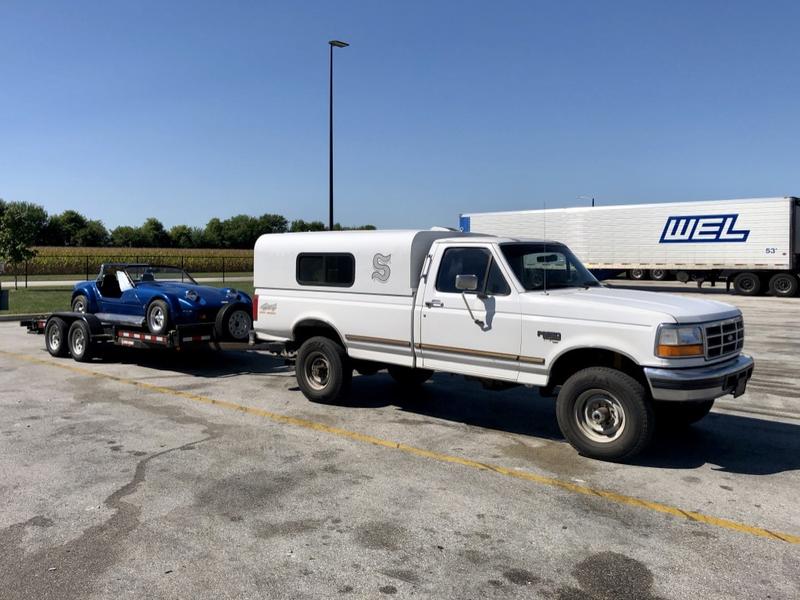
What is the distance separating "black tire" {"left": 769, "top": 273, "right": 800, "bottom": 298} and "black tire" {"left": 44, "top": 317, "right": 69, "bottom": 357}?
2759cm

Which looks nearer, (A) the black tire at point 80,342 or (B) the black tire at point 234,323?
(B) the black tire at point 234,323

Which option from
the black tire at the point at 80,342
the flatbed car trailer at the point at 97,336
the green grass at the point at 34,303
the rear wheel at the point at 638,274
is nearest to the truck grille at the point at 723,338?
the flatbed car trailer at the point at 97,336

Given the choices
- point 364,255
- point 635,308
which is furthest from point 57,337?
point 635,308

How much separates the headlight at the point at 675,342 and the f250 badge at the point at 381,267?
120 inches

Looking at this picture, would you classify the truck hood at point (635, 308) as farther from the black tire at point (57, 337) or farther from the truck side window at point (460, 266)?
the black tire at point (57, 337)

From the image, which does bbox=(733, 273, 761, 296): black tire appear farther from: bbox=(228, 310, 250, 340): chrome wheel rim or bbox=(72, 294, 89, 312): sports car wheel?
bbox=(72, 294, 89, 312): sports car wheel

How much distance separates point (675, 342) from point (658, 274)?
28798 mm

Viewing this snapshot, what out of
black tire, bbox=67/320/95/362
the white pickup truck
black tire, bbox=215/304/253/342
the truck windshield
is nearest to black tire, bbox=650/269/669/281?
the white pickup truck

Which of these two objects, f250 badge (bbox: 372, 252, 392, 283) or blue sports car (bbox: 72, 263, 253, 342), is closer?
f250 badge (bbox: 372, 252, 392, 283)

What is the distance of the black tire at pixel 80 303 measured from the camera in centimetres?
1151

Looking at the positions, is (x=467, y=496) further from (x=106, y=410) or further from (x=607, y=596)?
(x=106, y=410)

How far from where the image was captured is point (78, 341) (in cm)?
1121

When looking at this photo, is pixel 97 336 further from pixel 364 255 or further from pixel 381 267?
pixel 381 267

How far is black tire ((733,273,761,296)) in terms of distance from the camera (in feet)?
93.5
